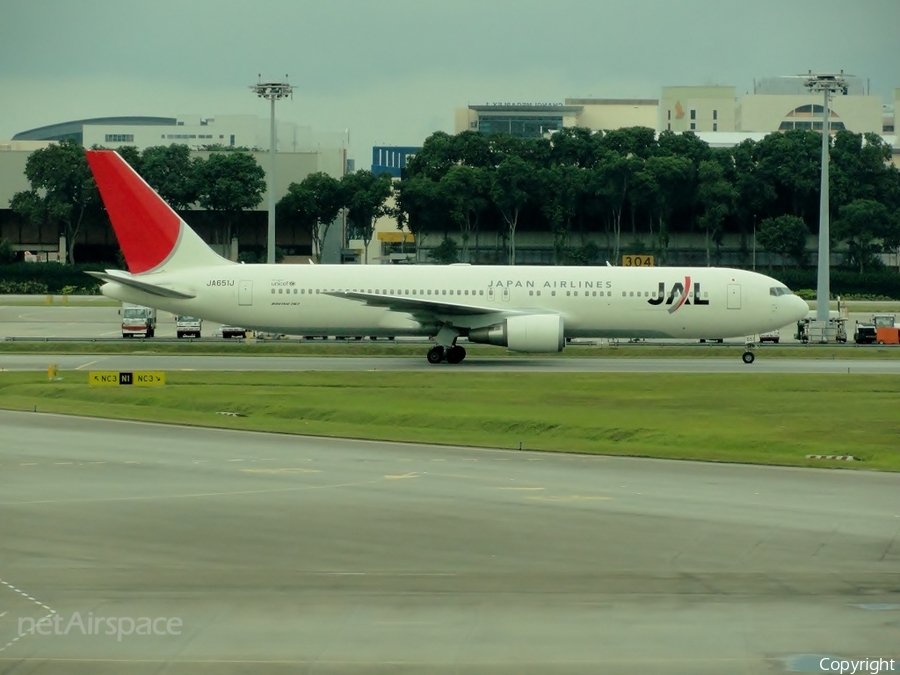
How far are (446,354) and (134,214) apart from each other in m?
14.6

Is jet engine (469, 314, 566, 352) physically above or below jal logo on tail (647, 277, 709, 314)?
below

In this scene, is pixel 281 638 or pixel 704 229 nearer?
pixel 281 638

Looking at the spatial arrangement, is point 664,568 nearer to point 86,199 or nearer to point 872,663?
point 872,663

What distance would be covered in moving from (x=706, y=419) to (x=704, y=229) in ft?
327

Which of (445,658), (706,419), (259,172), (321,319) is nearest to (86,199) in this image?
(259,172)

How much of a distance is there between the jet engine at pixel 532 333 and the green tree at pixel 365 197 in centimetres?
8054

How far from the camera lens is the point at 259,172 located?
13275cm

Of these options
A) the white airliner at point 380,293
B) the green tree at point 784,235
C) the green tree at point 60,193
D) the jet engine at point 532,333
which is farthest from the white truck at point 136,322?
the green tree at point 784,235

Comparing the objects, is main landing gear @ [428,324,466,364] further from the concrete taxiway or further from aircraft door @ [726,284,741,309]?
aircraft door @ [726,284,741,309]

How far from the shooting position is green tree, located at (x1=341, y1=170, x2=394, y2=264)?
5202 inches

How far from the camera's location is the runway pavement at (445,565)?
48.6ft

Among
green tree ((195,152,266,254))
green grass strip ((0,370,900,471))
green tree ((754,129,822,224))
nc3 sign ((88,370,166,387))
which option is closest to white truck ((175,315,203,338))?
green grass strip ((0,370,900,471))

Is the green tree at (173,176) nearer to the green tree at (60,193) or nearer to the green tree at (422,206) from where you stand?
the green tree at (60,193)

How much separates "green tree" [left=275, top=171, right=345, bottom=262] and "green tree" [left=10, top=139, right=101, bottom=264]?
20.0m
